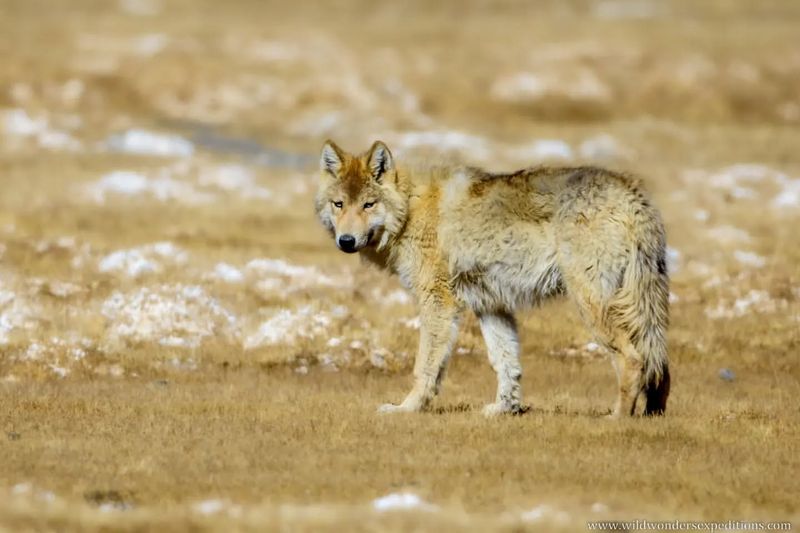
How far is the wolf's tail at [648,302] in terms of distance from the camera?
1380 centimetres

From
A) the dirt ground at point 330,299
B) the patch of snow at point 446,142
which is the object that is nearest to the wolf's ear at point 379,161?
the dirt ground at point 330,299

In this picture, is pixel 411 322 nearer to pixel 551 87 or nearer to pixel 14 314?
pixel 14 314

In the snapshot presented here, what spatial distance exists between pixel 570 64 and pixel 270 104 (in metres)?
14.0

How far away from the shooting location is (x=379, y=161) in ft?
48.5

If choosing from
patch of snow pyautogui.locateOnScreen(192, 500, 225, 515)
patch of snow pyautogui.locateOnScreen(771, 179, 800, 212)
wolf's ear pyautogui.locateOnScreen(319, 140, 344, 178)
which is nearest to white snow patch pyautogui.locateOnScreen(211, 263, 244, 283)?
wolf's ear pyautogui.locateOnScreen(319, 140, 344, 178)

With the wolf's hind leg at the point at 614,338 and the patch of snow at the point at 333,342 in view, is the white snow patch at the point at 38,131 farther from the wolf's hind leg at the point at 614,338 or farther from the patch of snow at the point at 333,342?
the wolf's hind leg at the point at 614,338

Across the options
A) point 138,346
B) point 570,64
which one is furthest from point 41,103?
point 138,346

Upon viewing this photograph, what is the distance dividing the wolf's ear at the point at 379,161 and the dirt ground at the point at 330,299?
76cm

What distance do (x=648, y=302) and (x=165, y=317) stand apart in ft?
30.6

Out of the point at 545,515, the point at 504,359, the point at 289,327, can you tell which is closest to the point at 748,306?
the point at 289,327

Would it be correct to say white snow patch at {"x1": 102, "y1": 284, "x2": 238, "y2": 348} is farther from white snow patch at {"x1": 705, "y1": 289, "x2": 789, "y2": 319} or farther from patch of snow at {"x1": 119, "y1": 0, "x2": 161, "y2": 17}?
patch of snow at {"x1": 119, "y1": 0, "x2": 161, "y2": 17}

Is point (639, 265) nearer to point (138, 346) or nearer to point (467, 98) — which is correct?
point (138, 346)

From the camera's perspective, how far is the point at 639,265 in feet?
45.3

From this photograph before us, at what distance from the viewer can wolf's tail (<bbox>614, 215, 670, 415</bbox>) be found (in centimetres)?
1380
